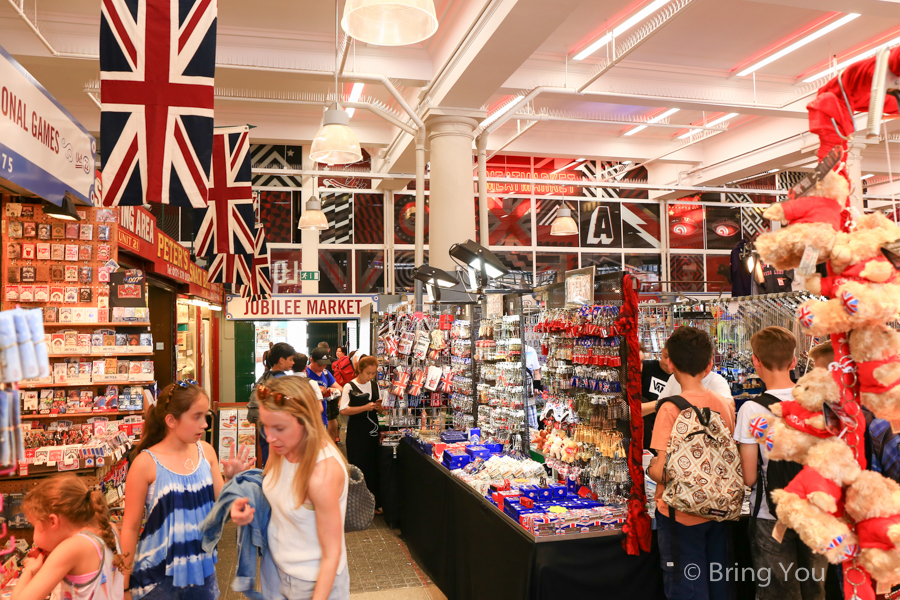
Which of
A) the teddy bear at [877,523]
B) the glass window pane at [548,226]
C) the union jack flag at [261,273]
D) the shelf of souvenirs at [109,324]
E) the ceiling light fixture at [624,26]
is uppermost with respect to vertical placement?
the ceiling light fixture at [624,26]

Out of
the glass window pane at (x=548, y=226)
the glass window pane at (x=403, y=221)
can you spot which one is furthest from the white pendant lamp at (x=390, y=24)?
the glass window pane at (x=548, y=226)

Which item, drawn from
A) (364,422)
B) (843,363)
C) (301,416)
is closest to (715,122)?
(364,422)

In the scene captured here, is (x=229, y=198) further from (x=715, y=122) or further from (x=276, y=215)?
(x=715, y=122)

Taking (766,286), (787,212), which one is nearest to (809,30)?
(766,286)

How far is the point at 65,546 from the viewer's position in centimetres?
217

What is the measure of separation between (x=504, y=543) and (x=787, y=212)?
217cm

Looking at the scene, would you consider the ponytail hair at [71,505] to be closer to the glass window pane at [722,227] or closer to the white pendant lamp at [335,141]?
the white pendant lamp at [335,141]

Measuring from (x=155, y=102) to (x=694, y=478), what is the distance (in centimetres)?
319

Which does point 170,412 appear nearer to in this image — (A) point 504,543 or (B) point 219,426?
(A) point 504,543

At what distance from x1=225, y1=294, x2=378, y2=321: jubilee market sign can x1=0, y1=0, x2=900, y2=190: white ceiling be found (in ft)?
10.1

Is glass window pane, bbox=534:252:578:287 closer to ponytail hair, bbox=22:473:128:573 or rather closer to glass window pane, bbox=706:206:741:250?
glass window pane, bbox=706:206:741:250

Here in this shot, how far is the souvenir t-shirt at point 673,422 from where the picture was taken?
9.08 ft

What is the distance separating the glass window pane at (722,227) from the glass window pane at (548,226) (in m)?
3.61

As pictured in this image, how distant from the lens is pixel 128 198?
319 centimetres
